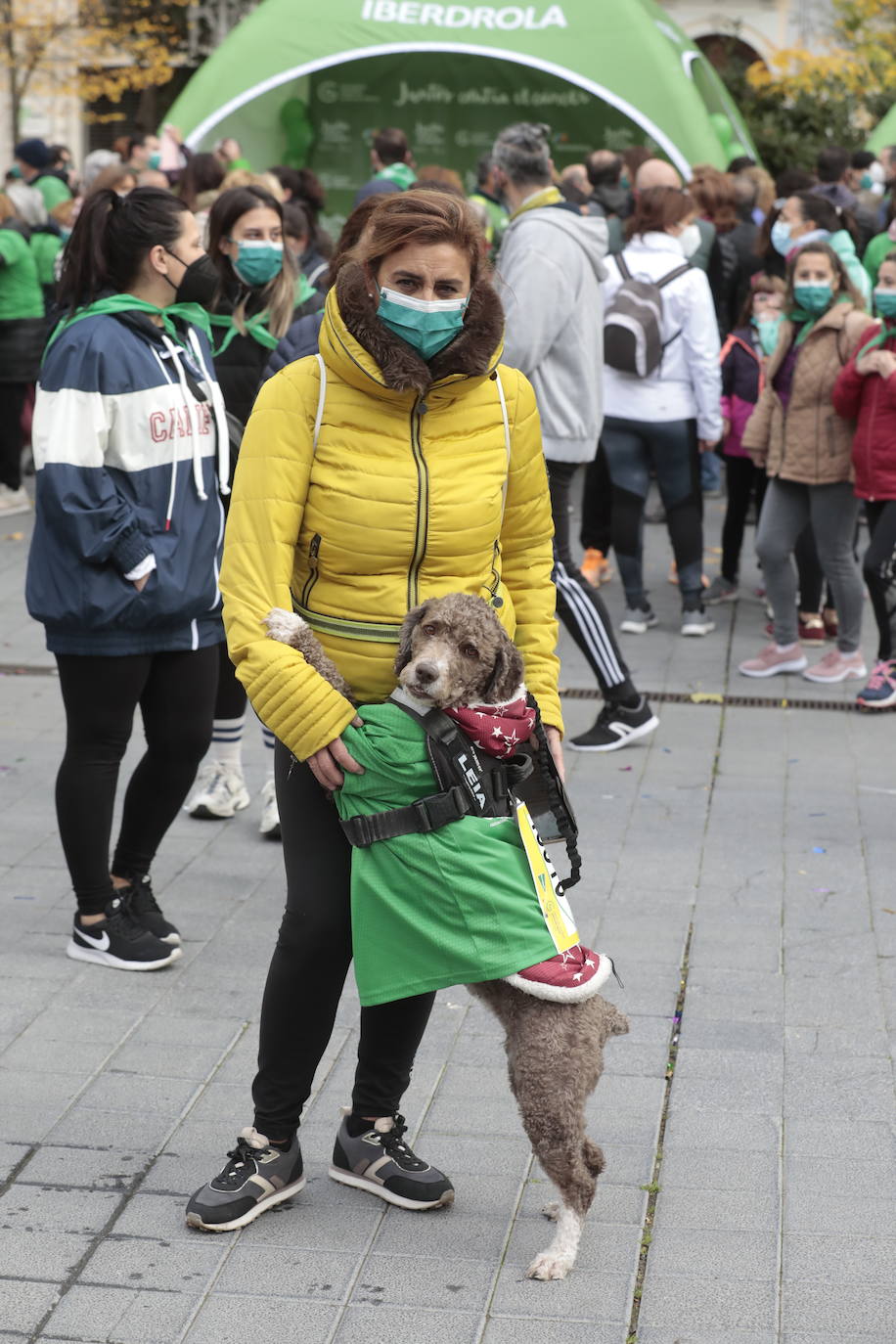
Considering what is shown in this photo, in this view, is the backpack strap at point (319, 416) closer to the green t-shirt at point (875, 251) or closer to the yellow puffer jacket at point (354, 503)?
the yellow puffer jacket at point (354, 503)

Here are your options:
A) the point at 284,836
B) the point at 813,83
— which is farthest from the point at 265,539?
the point at 813,83

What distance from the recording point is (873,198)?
14.1m

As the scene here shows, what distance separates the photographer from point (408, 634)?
3197mm

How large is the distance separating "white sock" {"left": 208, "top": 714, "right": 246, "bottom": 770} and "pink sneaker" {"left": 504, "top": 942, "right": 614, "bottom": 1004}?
3.14 meters

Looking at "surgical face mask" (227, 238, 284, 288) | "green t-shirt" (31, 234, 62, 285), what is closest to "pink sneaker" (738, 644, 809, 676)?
"surgical face mask" (227, 238, 284, 288)

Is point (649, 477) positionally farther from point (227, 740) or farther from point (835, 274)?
point (227, 740)

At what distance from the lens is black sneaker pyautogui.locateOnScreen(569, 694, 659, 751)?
727 centimetres

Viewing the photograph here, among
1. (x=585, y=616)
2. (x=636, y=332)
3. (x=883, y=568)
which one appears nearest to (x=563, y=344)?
(x=585, y=616)

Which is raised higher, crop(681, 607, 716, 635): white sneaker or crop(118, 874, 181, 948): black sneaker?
crop(118, 874, 181, 948): black sneaker

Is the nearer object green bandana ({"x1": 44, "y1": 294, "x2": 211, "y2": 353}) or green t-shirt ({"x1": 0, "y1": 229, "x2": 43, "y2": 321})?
green bandana ({"x1": 44, "y1": 294, "x2": 211, "y2": 353})

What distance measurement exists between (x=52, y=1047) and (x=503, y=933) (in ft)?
5.48

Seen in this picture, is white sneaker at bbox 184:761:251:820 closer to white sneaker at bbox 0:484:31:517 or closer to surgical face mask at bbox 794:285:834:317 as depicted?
surgical face mask at bbox 794:285:834:317

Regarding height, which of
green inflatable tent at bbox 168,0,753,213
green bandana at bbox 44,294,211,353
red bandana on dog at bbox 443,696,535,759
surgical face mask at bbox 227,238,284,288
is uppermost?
green inflatable tent at bbox 168,0,753,213

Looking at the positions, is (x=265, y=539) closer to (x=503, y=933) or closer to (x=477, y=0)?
(x=503, y=933)
